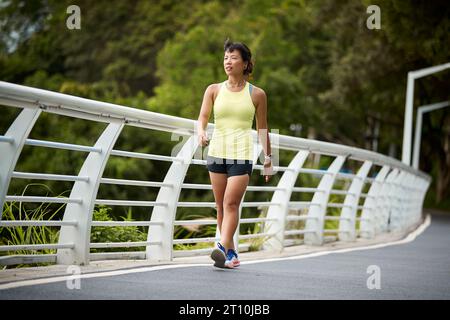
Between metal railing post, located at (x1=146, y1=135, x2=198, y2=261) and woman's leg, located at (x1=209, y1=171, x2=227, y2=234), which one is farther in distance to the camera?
metal railing post, located at (x1=146, y1=135, x2=198, y2=261)

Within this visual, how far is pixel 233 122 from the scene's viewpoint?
7.95 m

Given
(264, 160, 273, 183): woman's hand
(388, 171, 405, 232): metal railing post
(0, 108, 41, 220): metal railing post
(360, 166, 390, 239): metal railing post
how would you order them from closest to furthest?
(0, 108, 41, 220): metal railing post < (264, 160, 273, 183): woman's hand < (360, 166, 390, 239): metal railing post < (388, 171, 405, 232): metal railing post

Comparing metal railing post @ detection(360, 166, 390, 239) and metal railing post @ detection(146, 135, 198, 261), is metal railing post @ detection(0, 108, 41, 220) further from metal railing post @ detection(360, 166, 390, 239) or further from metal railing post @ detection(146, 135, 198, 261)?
metal railing post @ detection(360, 166, 390, 239)

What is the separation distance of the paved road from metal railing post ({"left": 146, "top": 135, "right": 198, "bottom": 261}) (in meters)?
0.71

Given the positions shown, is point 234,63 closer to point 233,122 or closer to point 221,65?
point 233,122

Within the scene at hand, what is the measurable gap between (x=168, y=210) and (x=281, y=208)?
2.89 m

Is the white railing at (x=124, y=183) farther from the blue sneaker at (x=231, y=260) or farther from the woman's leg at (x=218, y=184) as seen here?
the blue sneaker at (x=231, y=260)

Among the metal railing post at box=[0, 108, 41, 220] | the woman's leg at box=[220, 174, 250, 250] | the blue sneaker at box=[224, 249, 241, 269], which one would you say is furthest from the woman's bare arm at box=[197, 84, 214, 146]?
the metal railing post at box=[0, 108, 41, 220]

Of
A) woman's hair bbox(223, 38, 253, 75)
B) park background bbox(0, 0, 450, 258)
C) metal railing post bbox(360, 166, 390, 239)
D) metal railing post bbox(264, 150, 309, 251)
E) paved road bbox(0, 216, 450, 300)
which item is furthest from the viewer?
park background bbox(0, 0, 450, 258)

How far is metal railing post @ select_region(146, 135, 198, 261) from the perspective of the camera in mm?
8867

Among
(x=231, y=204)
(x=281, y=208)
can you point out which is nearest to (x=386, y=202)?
(x=281, y=208)

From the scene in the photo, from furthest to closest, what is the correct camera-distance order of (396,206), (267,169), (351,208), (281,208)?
(396,206) < (351,208) < (281,208) < (267,169)

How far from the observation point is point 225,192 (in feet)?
26.7

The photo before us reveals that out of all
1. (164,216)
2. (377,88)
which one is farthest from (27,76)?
(164,216)
